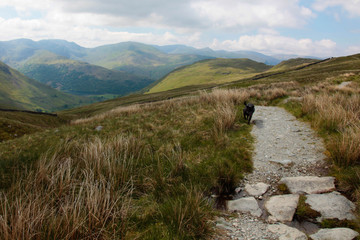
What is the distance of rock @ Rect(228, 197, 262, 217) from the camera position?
353 cm

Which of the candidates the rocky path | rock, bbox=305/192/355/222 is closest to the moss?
the rocky path

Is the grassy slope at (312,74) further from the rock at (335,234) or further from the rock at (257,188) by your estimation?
Answer: the rock at (335,234)

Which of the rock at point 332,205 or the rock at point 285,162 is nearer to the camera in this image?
the rock at point 332,205

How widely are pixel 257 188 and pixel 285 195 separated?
586 mm

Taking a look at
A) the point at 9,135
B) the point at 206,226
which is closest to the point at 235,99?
the point at 206,226

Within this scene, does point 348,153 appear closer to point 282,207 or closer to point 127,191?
point 282,207

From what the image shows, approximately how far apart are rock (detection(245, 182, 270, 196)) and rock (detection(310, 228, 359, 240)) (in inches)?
52.2

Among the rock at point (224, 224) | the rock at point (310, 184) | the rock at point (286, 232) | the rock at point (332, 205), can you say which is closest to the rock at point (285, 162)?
the rock at point (310, 184)

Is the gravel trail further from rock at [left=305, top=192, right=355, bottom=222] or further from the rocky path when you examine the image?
rock at [left=305, top=192, right=355, bottom=222]

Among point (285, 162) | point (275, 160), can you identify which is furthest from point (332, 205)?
point (275, 160)

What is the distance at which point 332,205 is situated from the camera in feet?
10.9

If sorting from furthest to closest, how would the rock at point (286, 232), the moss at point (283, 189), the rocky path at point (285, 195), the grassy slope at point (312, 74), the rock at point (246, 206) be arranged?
the grassy slope at point (312, 74)
the moss at point (283, 189)
the rock at point (246, 206)
the rocky path at point (285, 195)
the rock at point (286, 232)

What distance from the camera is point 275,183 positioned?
436cm

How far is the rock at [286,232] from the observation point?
2729 mm
